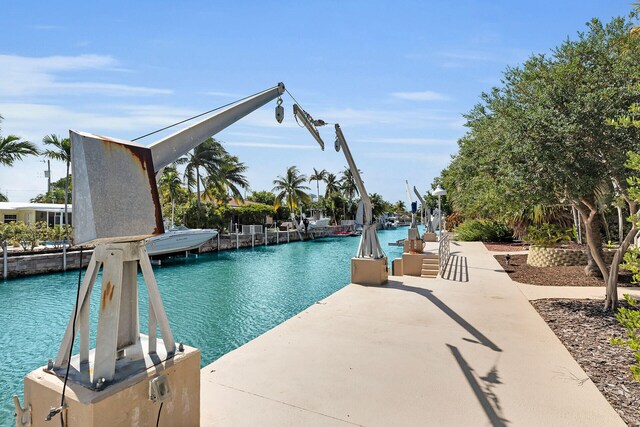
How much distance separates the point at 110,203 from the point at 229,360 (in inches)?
123

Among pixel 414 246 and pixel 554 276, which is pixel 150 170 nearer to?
pixel 554 276

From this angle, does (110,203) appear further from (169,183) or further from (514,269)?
(169,183)

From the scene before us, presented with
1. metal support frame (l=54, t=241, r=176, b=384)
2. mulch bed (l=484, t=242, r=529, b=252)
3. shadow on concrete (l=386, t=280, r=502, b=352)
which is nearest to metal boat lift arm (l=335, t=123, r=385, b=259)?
shadow on concrete (l=386, t=280, r=502, b=352)

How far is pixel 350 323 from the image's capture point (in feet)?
21.0

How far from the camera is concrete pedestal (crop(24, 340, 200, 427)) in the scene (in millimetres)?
2318

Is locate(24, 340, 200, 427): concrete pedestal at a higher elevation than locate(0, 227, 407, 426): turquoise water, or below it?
higher

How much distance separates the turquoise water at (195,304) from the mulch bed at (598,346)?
608 cm

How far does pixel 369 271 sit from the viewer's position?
9781 millimetres

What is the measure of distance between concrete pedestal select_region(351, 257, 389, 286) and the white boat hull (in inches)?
655

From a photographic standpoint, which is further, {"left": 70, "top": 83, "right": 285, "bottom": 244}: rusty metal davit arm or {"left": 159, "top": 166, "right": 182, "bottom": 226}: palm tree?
{"left": 159, "top": 166, "right": 182, "bottom": 226}: palm tree

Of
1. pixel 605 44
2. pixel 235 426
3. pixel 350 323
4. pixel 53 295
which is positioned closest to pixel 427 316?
pixel 350 323

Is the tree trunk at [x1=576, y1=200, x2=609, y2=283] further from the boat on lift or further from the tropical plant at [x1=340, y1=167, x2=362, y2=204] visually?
the tropical plant at [x1=340, y1=167, x2=362, y2=204]

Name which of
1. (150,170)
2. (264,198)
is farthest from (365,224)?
(264,198)

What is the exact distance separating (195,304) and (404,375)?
29.9 ft
